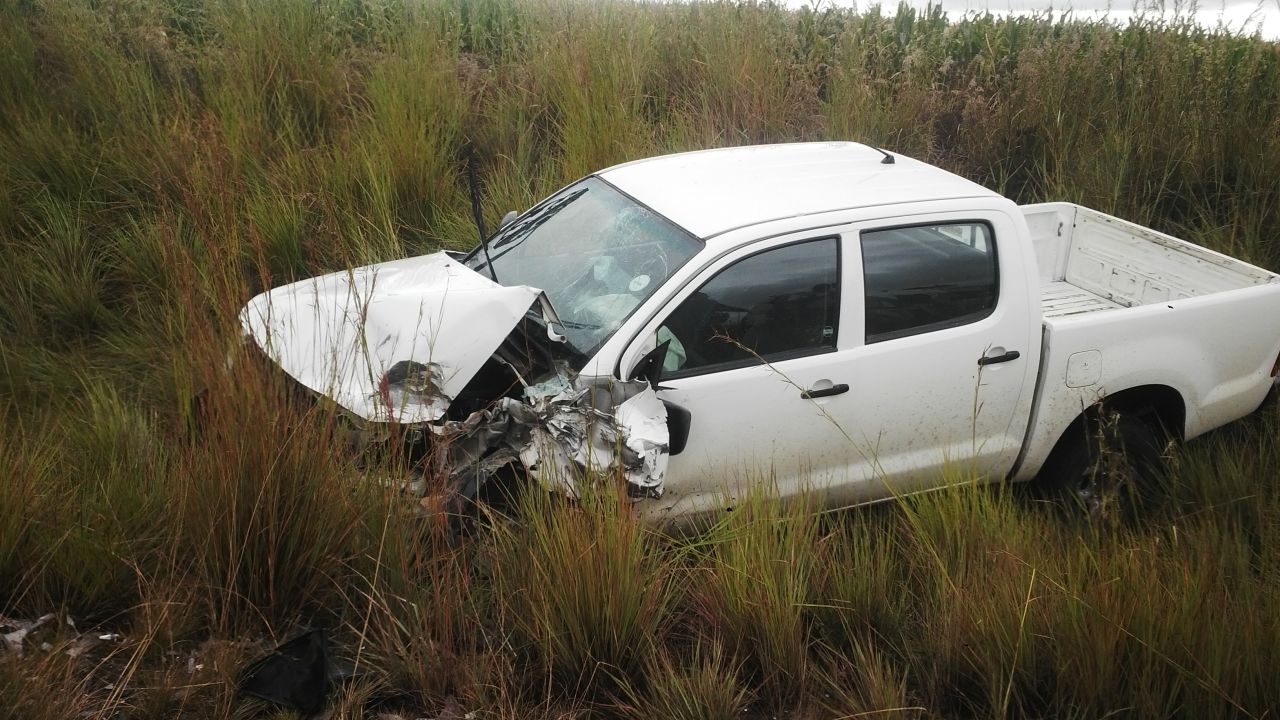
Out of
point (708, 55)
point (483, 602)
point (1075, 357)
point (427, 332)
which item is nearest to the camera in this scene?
point (483, 602)

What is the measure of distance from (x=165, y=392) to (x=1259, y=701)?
4.67m

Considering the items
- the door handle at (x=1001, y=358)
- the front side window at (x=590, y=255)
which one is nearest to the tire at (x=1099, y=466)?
the door handle at (x=1001, y=358)

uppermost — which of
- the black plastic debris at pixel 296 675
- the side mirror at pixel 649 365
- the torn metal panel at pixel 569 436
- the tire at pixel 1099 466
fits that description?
the side mirror at pixel 649 365

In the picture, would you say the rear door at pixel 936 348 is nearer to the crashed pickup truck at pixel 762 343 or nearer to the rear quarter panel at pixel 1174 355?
the crashed pickup truck at pixel 762 343

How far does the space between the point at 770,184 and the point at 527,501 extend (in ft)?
6.48

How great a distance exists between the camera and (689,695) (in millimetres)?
3182

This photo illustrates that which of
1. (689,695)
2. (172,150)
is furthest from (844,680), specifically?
(172,150)

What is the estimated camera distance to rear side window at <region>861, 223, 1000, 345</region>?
434 cm

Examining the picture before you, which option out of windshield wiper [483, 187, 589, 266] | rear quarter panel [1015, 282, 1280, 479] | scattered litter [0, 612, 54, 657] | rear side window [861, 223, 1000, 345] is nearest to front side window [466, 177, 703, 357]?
windshield wiper [483, 187, 589, 266]

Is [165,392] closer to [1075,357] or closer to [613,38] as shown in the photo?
[1075,357]

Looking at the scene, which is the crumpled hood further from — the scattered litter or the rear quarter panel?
the rear quarter panel

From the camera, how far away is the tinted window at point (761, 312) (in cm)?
402

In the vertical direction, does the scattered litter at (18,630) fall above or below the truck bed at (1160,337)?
above

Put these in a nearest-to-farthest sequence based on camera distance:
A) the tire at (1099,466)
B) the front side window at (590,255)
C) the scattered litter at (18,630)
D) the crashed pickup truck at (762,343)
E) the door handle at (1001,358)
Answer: the scattered litter at (18,630) < the crashed pickup truck at (762,343) < the front side window at (590,255) < the door handle at (1001,358) < the tire at (1099,466)
